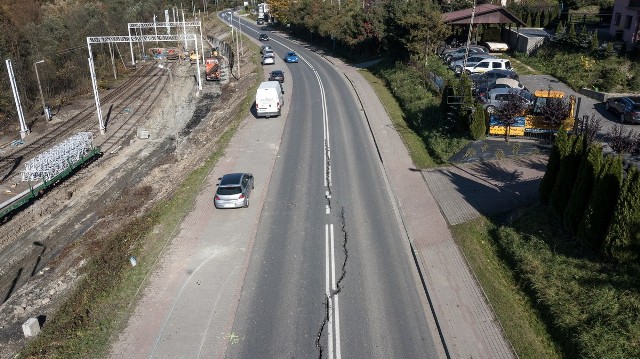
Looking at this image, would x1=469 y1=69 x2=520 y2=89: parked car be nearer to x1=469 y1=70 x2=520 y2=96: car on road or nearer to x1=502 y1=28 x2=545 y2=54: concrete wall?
x1=469 y1=70 x2=520 y2=96: car on road

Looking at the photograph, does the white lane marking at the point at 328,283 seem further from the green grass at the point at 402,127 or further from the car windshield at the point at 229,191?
the green grass at the point at 402,127

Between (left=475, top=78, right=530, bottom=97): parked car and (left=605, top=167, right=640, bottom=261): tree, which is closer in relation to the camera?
(left=605, top=167, right=640, bottom=261): tree

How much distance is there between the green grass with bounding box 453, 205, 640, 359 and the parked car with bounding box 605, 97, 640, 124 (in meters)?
15.0

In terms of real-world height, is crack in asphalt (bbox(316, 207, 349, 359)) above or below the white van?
below

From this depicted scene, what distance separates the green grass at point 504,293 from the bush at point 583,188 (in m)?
2.89

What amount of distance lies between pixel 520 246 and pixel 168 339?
12.9 m

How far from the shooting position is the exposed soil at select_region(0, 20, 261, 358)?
2017 centimetres

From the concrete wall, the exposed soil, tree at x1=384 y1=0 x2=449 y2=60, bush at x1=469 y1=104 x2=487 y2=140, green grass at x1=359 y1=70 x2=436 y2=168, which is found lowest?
the exposed soil

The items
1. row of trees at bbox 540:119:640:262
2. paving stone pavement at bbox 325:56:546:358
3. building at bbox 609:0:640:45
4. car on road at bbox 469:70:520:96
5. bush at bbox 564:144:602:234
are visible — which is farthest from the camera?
building at bbox 609:0:640:45

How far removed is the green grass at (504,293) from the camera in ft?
49.0

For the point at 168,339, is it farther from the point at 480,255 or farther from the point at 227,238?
the point at 480,255

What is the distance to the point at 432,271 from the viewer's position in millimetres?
19047

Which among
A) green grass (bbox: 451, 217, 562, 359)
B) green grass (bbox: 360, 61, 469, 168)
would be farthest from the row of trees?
green grass (bbox: 360, 61, 469, 168)

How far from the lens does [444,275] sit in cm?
1873
